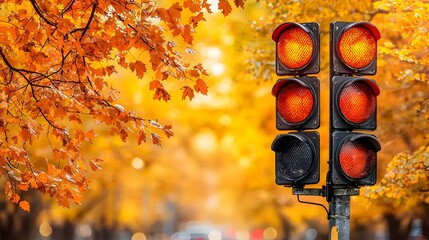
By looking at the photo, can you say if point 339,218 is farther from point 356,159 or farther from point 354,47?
point 354,47

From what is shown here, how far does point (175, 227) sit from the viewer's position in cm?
11075

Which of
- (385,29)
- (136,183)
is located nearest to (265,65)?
(385,29)

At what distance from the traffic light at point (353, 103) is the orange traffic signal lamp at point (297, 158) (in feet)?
0.53

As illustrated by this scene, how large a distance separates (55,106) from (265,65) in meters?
8.92

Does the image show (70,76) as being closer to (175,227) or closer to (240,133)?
(240,133)

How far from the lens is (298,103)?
8.91 meters

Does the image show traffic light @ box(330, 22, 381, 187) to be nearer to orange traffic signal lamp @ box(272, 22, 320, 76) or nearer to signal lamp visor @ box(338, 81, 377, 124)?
signal lamp visor @ box(338, 81, 377, 124)

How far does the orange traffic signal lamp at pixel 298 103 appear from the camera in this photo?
28.9 feet

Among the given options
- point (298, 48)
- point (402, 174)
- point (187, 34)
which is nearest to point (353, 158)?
point (298, 48)

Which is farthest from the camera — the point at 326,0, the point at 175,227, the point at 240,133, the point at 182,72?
the point at 175,227

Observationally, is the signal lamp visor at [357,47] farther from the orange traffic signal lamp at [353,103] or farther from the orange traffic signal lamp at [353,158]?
the orange traffic signal lamp at [353,158]

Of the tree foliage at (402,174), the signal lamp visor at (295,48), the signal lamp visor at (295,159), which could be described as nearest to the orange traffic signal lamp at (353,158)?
the signal lamp visor at (295,159)

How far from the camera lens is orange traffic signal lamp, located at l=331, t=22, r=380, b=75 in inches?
348

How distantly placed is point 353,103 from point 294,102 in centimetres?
48
